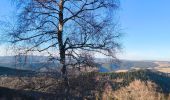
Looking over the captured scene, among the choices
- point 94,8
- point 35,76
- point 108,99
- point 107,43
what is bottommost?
point 108,99

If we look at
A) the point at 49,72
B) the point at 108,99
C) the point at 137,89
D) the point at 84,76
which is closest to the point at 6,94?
the point at 49,72

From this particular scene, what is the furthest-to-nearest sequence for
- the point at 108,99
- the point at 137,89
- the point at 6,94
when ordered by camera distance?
1. the point at 137,89
2. the point at 108,99
3. the point at 6,94

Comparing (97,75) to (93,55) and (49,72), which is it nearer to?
(93,55)

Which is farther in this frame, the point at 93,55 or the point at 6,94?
the point at 93,55

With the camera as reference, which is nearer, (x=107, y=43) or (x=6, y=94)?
(x=6, y=94)

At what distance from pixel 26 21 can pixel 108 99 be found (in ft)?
21.7

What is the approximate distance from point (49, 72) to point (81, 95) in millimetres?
1781

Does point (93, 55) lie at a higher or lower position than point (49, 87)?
higher

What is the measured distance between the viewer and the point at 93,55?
17203 millimetres

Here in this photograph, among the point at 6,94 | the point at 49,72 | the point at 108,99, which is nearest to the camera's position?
the point at 6,94

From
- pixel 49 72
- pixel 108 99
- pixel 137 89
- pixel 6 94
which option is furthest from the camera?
pixel 137 89

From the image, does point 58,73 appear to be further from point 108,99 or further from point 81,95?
point 108,99

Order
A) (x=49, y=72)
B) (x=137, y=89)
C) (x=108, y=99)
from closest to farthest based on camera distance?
(x=49, y=72) → (x=108, y=99) → (x=137, y=89)

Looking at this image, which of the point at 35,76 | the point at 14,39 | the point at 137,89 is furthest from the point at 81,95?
the point at 137,89
